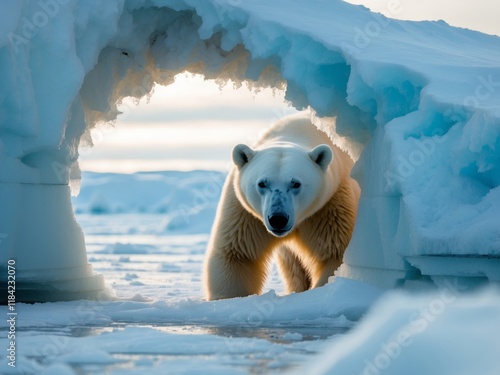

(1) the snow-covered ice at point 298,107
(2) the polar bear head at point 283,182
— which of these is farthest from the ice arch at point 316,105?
(2) the polar bear head at point 283,182

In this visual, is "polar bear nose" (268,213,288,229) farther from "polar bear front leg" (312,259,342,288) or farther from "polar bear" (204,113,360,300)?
"polar bear front leg" (312,259,342,288)

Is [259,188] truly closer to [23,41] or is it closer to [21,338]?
[23,41]

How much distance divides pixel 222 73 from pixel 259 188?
1.71m

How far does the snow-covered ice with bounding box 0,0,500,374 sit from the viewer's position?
3.87m

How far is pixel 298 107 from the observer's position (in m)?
6.46

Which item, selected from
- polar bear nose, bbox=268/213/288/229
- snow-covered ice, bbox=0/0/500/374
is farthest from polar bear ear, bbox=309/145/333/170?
polar bear nose, bbox=268/213/288/229

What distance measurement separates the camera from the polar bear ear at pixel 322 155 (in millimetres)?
6246

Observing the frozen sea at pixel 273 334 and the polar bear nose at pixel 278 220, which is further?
the polar bear nose at pixel 278 220

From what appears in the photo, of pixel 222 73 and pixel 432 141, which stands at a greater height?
pixel 222 73

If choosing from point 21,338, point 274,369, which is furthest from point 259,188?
point 274,369

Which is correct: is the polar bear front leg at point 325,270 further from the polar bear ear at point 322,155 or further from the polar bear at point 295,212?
the polar bear ear at point 322,155

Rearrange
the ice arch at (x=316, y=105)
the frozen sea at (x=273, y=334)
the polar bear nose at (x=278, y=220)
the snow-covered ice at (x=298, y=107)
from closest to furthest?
the frozen sea at (x=273, y=334)
the snow-covered ice at (x=298, y=107)
the ice arch at (x=316, y=105)
the polar bear nose at (x=278, y=220)

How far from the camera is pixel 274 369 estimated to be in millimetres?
3156

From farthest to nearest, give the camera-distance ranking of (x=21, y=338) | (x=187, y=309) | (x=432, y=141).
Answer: (x=187, y=309), (x=432, y=141), (x=21, y=338)
